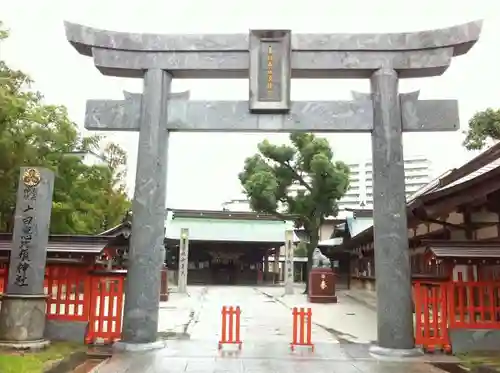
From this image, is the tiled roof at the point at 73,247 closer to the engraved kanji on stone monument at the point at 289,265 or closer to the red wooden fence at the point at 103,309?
the red wooden fence at the point at 103,309

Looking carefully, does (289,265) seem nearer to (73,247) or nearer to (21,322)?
(73,247)

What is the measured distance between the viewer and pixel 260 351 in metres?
11.0

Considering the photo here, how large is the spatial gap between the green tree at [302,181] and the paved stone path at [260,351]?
43.6 ft

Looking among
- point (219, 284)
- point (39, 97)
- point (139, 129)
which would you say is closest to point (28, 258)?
point (139, 129)

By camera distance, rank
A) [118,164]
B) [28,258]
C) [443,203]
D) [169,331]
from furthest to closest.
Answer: [118,164] < [169,331] < [443,203] < [28,258]

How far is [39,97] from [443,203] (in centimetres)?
1889

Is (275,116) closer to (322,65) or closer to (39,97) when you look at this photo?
(322,65)

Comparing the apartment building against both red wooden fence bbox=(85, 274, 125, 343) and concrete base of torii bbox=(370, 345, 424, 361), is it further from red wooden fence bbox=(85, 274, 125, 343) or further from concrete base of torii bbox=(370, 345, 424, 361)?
red wooden fence bbox=(85, 274, 125, 343)

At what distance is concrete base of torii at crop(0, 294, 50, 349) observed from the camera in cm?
984

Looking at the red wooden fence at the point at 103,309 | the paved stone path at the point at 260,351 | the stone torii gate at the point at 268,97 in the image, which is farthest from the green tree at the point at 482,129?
the red wooden fence at the point at 103,309

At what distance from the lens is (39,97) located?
22703mm

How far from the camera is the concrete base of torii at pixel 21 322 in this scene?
984cm

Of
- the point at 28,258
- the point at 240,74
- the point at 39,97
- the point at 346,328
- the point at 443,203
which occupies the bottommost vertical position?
the point at 346,328

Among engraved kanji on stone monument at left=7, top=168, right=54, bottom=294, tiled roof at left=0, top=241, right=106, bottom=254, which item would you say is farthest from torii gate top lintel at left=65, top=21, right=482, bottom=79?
tiled roof at left=0, top=241, right=106, bottom=254
